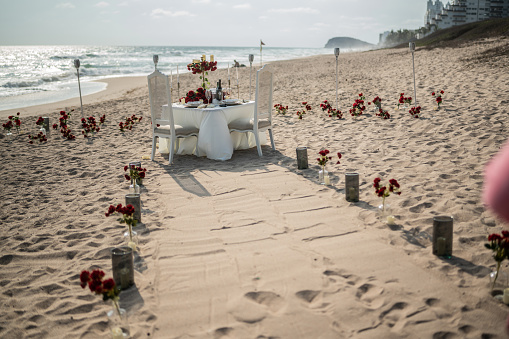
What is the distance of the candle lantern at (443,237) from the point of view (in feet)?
10.8

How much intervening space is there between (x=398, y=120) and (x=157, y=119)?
477 cm

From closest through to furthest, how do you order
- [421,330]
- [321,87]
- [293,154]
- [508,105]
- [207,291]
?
[421,330] → [207,291] → [293,154] → [508,105] → [321,87]

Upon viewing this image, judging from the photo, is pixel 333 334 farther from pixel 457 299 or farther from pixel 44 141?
pixel 44 141

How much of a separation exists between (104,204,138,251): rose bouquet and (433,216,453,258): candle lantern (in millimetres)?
2531

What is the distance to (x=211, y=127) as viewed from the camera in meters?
6.71

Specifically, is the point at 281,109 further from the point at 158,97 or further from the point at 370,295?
the point at 370,295

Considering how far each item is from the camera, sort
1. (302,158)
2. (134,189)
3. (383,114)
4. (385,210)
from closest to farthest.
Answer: (385,210), (134,189), (302,158), (383,114)

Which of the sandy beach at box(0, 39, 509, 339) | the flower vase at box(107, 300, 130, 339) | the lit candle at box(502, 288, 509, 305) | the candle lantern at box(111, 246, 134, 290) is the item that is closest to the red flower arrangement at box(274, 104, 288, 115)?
the sandy beach at box(0, 39, 509, 339)

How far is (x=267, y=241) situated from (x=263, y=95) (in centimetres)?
373

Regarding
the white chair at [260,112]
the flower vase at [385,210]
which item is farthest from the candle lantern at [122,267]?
the white chair at [260,112]

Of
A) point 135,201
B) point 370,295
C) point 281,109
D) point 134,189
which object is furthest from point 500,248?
point 281,109

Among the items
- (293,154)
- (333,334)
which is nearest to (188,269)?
(333,334)

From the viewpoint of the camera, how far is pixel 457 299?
2.78 m

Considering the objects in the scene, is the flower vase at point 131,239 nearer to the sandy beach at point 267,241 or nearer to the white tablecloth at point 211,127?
the sandy beach at point 267,241
